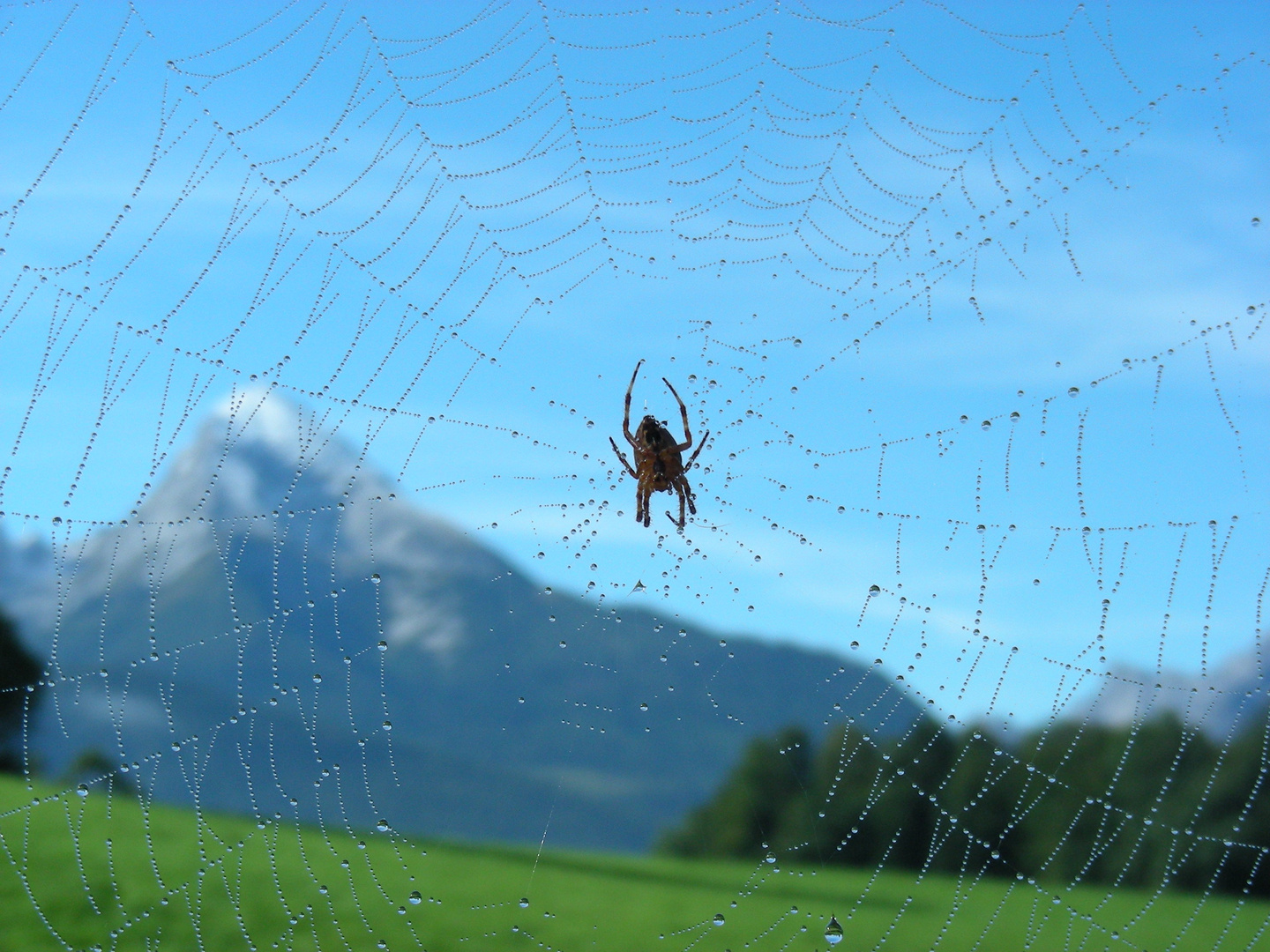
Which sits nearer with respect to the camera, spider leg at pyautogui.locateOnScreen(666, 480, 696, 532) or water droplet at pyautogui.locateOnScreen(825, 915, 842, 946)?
water droplet at pyautogui.locateOnScreen(825, 915, 842, 946)

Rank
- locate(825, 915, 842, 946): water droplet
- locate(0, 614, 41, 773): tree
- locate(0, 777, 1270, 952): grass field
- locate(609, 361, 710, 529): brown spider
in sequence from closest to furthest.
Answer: locate(825, 915, 842, 946): water droplet → locate(609, 361, 710, 529): brown spider → locate(0, 777, 1270, 952): grass field → locate(0, 614, 41, 773): tree

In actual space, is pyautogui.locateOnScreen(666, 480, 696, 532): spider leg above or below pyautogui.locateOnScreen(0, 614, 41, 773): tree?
above

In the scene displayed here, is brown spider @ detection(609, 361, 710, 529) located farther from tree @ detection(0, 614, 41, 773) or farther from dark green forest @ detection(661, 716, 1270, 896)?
tree @ detection(0, 614, 41, 773)

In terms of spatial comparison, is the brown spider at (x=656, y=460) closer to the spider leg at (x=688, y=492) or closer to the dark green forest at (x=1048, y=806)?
the spider leg at (x=688, y=492)

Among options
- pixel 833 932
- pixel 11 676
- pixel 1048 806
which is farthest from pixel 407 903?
pixel 1048 806

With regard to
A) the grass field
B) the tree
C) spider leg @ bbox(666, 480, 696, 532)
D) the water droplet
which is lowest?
the tree

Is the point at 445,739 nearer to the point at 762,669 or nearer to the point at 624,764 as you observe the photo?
the point at 624,764

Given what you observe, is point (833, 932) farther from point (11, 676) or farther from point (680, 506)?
point (11, 676)

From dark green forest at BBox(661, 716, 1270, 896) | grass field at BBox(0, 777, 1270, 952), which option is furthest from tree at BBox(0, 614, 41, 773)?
dark green forest at BBox(661, 716, 1270, 896)
